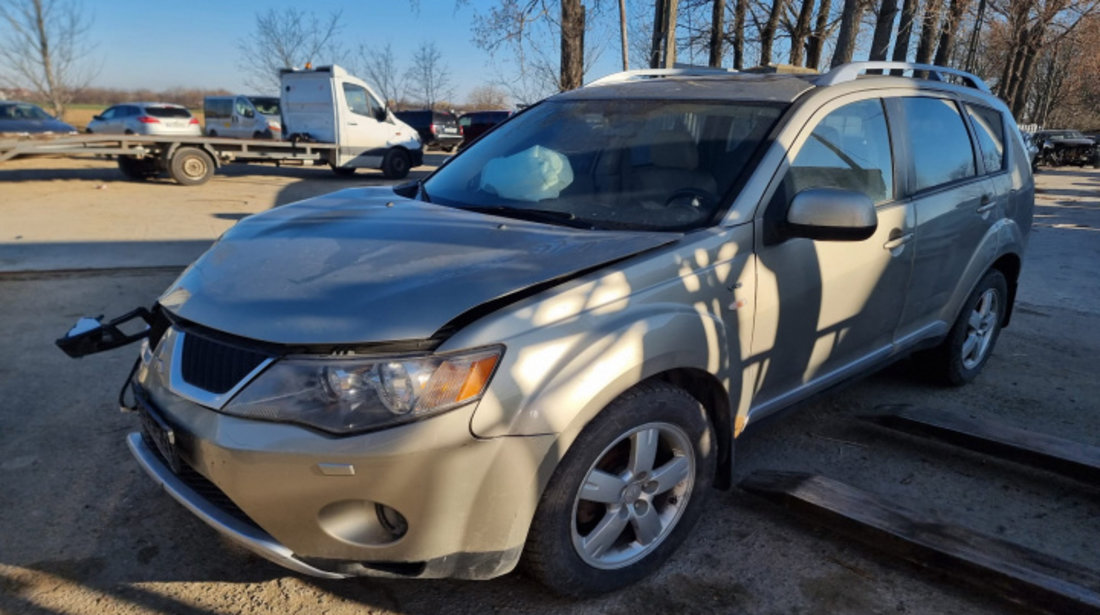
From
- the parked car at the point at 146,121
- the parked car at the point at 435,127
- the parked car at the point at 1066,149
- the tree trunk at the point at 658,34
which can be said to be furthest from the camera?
the parked car at the point at 1066,149

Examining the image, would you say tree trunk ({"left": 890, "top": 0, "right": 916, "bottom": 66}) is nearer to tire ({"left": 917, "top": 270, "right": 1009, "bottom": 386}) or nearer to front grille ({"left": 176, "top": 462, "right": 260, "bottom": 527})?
tire ({"left": 917, "top": 270, "right": 1009, "bottom": 386})

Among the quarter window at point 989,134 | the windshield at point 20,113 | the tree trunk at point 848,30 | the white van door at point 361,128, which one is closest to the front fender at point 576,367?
the quarter window at point 989,134

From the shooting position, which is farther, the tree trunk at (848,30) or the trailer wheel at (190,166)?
the trailer wheel at (190,166)

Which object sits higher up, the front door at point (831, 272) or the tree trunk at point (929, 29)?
the tree trunk at point (929, 29)

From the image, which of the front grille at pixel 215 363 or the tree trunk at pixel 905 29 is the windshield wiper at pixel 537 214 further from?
the tree trunk at pixel 905 29

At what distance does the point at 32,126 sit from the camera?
19.8 m

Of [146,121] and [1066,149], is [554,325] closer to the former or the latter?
[146,121]

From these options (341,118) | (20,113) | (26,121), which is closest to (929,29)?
(341,118)

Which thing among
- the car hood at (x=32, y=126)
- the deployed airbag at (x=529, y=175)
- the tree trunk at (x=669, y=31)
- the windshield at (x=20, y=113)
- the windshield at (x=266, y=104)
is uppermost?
the tree trunk at (x=669, y=31)

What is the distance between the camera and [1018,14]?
69.4 ft

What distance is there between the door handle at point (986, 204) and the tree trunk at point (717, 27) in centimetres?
1532

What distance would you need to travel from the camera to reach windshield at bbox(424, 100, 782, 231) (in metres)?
2.85

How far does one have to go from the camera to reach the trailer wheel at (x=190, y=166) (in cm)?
1487

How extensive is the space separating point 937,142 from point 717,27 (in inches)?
615
